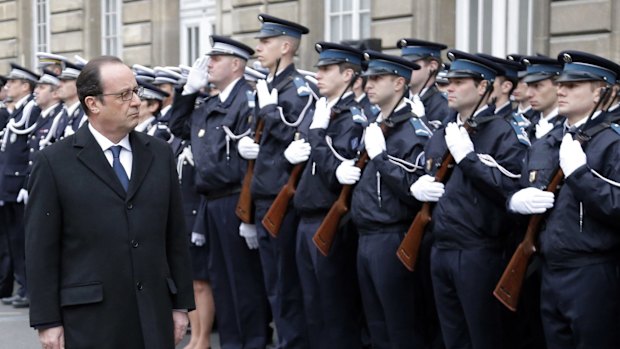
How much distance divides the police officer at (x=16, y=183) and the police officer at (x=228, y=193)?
11.9 ft

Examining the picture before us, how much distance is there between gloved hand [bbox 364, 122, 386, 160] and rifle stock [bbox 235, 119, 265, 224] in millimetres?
1371

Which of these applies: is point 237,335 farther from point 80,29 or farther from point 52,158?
point 80,29

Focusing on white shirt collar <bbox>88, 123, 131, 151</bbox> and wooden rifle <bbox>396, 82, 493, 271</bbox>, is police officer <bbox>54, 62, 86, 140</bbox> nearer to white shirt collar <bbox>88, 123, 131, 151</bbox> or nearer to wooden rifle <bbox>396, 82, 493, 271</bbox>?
wooden rifle <bbox>396, 82, 493, 271</bbox>

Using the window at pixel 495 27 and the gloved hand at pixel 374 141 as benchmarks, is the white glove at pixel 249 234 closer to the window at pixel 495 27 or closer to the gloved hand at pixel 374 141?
the gloved hand at pixel 374 141

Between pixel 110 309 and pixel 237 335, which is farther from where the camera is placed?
pixel 237 335

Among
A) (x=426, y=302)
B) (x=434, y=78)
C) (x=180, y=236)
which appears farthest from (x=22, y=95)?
(x=180, y=236)

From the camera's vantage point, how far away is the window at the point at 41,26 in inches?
948

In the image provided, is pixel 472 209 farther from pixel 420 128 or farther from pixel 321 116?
pixel 321 116

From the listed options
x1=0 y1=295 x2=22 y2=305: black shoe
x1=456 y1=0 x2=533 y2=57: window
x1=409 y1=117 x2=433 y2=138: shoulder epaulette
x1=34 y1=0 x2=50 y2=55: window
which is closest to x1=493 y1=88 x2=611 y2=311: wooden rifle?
x1=409 y1=117 x2=433 y2=138: shoulder epaulette

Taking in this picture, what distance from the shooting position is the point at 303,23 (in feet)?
52.2

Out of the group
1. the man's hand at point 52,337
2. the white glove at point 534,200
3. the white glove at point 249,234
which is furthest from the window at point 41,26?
the man's hand at point 52,337

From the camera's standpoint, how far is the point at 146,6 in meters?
20.5

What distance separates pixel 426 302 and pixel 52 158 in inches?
125

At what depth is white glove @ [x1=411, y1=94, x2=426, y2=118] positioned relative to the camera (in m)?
7.50
